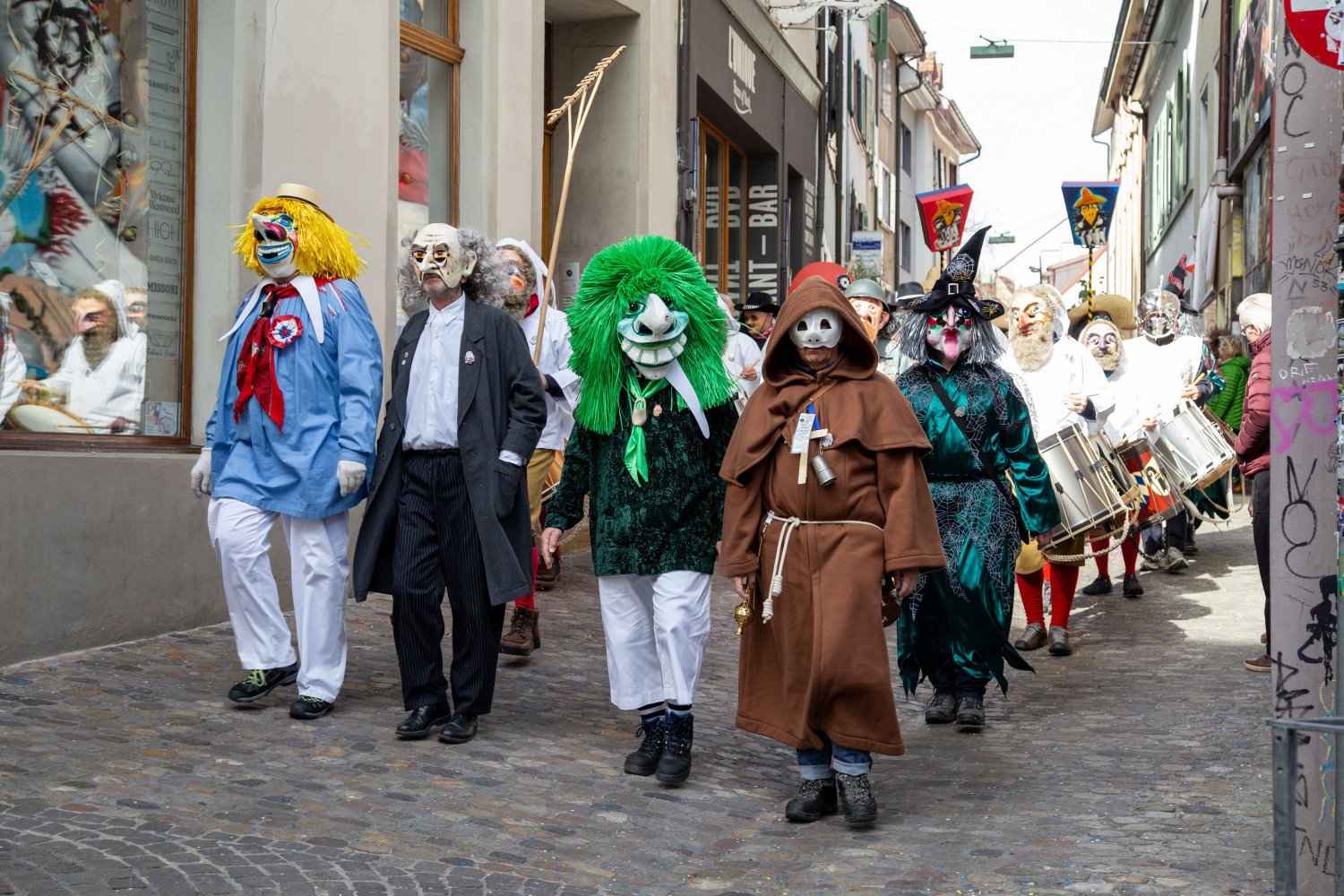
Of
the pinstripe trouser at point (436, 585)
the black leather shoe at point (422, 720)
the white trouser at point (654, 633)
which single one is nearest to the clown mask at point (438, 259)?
the pinstripe trouser at point (436, 585)

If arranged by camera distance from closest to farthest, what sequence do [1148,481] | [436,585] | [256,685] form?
[436,585], [256,685], [1148,481]

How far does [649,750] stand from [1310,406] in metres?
2.79

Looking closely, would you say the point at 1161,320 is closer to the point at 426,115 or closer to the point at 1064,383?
the point at 1064,383

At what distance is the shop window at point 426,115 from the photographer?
10523 millimetres

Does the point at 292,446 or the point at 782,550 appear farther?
the point at 292,446

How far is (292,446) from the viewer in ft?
20.8

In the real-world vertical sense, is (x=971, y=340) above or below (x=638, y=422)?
above

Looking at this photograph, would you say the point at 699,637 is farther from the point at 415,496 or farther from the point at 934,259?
the point at 934,259

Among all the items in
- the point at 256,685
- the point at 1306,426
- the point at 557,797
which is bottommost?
the point at 557,797

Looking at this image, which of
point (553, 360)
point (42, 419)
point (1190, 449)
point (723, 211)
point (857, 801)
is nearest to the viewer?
point (857, 801)

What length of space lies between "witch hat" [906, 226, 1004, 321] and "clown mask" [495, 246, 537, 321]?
2.15 m

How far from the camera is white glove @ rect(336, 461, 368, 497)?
6.17 m

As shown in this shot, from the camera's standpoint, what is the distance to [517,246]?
8508mm

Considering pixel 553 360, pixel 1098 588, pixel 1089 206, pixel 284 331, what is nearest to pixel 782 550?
pixel 284 331
